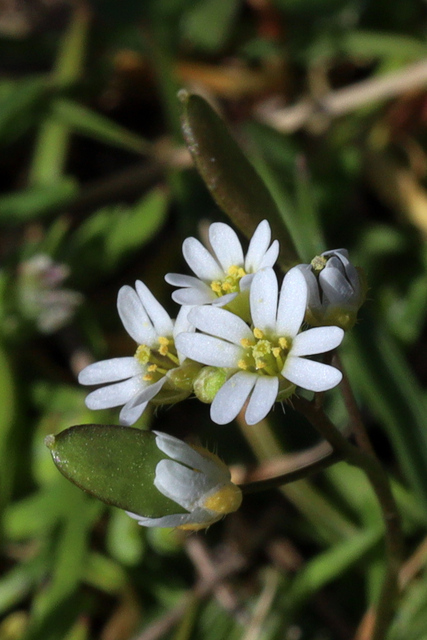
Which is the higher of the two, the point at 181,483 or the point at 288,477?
the point at 181,483

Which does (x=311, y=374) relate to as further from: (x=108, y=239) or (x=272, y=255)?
(x=108, y=239)

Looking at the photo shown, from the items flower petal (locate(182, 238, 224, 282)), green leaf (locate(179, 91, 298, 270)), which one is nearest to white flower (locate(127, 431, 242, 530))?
flower petal (locate(182, 238, 224, 282))

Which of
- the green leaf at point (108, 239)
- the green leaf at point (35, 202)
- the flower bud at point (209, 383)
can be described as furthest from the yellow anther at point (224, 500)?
the green leaf at point (35, 202)

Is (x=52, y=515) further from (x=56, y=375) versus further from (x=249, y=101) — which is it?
(x=249, y=101)

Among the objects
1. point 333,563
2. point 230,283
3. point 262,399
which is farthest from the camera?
point 333,563

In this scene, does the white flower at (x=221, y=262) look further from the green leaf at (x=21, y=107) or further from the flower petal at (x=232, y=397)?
the green leaf at (x=21, y=107)

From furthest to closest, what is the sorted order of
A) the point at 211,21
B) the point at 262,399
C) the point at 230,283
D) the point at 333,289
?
the point at 211,21, the point at 230,283, the point at 333,289, the point at 262,399

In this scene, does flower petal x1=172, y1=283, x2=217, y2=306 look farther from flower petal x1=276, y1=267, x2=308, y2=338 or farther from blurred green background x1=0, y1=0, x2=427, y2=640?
blurred green background x1=0, y1=0, x2=427, y2=640

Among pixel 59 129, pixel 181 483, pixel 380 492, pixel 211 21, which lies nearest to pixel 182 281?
pixel 181 483

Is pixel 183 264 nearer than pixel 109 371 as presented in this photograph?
No
